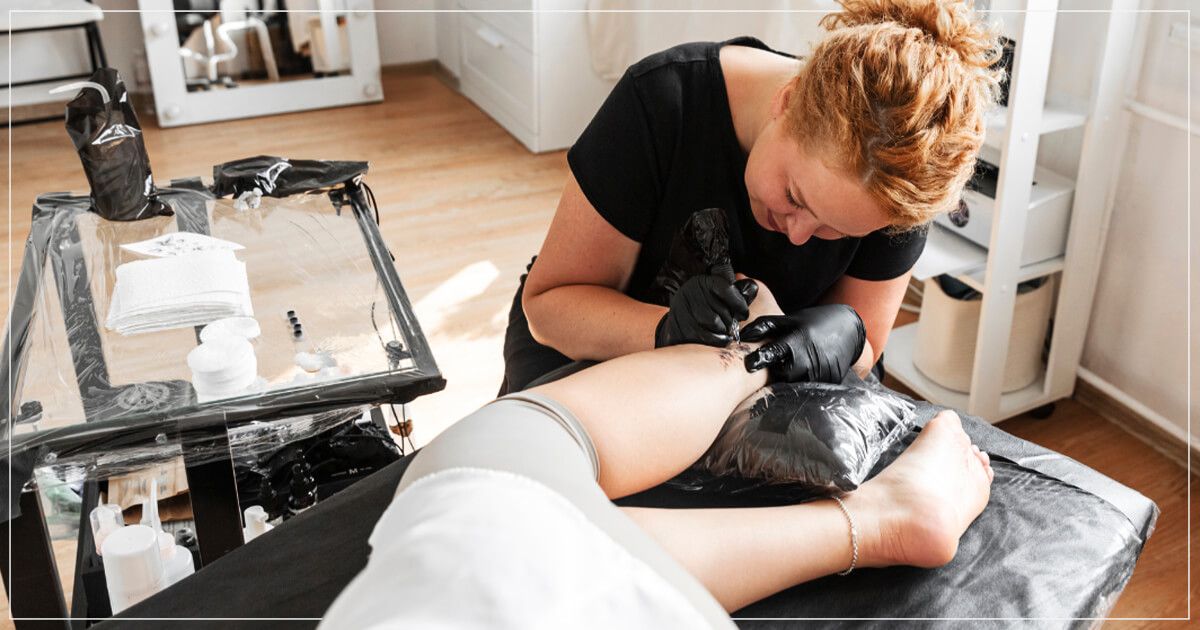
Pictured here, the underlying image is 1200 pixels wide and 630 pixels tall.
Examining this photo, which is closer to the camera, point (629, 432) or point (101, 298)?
point (629, 432)

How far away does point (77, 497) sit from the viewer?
5.41 feet

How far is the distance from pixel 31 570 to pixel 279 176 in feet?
2.89

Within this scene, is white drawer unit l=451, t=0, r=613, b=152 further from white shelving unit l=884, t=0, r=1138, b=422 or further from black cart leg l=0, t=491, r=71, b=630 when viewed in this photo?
black cart leg l=0, t=491, r=71, b=630

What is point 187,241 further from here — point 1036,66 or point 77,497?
point 1036,66

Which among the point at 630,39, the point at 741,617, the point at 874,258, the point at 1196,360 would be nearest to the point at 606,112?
the point at 874,258

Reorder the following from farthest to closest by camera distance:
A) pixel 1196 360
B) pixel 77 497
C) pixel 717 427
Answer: pixel 1196 360
pixel 77 497
pixel 717 427

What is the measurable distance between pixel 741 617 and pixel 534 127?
270 centimetres

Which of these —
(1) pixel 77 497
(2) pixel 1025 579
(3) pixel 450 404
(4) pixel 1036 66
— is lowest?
(3) pixel 450 404

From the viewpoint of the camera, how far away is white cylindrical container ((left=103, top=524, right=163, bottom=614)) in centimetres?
137

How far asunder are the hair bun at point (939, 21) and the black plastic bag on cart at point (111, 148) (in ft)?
4.10

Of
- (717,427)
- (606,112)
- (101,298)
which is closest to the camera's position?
(717,427)

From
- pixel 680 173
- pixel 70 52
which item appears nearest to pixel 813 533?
pixel 680 173

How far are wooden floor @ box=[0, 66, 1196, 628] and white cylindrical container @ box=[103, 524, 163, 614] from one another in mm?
744

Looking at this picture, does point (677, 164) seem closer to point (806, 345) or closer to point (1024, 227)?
point (806, 345)
